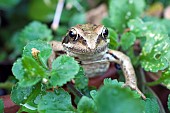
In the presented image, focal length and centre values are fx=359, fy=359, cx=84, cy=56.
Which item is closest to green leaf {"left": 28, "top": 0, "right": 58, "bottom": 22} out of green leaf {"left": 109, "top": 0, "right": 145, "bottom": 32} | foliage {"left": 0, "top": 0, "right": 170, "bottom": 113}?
foliage {"left": 0, "top": 0, "right": 170, "bottom": 113}

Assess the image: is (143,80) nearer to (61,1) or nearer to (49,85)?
(49,85)

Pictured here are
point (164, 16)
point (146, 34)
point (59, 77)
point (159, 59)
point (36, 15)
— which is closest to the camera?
point (59, 77)

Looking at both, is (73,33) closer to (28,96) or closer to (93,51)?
(93,51)

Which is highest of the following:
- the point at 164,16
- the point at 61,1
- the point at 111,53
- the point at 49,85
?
the point at 61,1

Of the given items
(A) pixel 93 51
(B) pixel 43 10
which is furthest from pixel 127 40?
(B) pixel 43 10

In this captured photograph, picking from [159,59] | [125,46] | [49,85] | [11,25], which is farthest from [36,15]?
[49,85]
